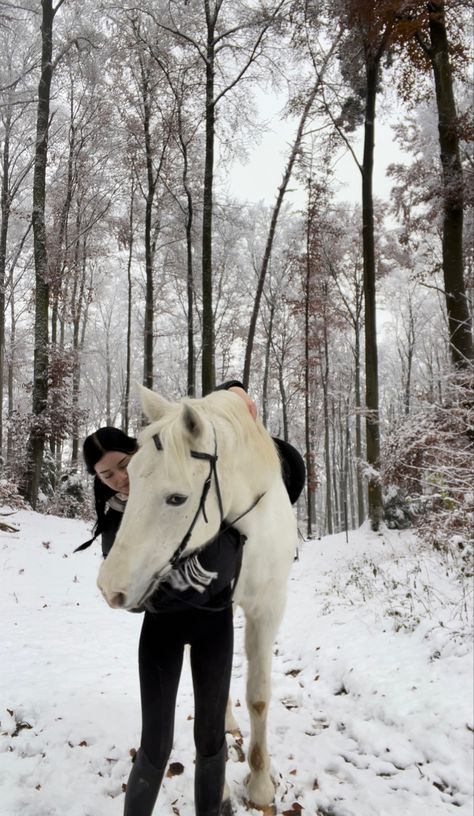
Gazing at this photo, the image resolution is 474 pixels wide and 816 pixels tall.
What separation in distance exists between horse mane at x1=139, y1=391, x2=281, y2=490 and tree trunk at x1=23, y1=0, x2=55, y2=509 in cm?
881

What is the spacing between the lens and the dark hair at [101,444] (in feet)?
5.65

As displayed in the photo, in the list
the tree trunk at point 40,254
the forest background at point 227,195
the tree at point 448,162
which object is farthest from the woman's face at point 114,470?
the tree trunk at point 40,254

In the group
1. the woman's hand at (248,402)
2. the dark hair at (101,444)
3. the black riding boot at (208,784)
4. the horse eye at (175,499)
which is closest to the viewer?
the horse eye at (175,499)

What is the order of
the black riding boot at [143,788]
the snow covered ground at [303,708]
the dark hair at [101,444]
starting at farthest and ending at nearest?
the snow covered ground at [303,708], the dark hair at [101,444], the black riding boot at [143,788]

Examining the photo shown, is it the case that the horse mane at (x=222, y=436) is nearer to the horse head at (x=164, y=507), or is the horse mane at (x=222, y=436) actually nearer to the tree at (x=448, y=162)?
the horse head at (x=164, y=507)

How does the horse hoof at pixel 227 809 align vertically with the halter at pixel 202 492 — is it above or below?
below

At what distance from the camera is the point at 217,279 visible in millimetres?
18469

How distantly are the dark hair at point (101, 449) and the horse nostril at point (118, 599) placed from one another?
555mm

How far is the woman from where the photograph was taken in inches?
59.6

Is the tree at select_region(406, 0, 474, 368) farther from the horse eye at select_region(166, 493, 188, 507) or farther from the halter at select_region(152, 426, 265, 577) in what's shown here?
Result: the horse eye at select_region(166, 493, 188, 507)

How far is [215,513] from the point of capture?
→ 1481 mm

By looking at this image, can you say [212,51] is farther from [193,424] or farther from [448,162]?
[193,424]

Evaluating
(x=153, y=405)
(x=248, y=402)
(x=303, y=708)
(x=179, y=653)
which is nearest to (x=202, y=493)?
(x=153, y=405)

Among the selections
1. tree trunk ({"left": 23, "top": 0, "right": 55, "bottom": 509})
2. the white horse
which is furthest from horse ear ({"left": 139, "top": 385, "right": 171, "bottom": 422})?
tree trunk ({"left": 23, "top": 0, "right": 55, "bottom": 509})
